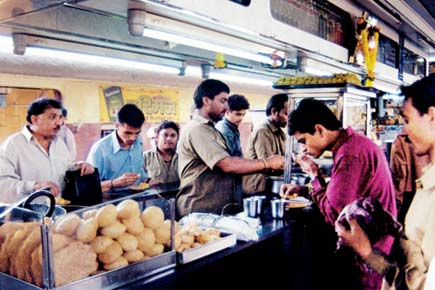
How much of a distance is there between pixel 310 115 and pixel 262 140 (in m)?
2.23

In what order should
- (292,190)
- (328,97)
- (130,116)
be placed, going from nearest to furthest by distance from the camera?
1. (292,190)
2. (328,97)
3. (130,116)

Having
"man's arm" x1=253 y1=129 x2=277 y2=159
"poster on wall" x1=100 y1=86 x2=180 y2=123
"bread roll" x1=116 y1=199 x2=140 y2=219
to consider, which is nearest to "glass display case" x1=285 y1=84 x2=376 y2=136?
"man's arm" x1=253 y1=129 x2=277 y2=159

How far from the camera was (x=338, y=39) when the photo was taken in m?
3.62

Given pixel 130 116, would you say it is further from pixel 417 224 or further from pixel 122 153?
pixel 417 224

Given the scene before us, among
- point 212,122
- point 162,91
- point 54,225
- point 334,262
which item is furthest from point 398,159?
point 162,91

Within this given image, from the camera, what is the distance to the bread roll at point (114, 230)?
1666 millimetres

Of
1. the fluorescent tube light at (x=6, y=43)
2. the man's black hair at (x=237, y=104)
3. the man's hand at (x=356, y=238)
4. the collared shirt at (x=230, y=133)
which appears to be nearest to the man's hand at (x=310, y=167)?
the man's hand at (x=356, y=238)

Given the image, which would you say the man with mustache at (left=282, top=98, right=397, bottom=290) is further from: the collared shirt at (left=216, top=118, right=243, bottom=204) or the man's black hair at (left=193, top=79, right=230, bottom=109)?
the collared shirt at (left=216, top=118, right=243, bottom=204)

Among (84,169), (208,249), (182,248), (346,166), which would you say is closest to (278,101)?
(84,169)

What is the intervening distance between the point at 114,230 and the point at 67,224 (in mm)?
173

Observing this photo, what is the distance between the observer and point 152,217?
1816 mm

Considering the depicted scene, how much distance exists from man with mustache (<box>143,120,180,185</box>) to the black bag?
105 cm

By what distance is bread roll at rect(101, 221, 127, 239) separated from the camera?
65.6 inches

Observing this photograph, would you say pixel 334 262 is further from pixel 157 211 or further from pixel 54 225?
pixel 54 225
